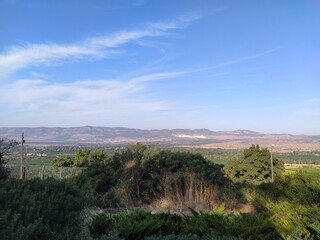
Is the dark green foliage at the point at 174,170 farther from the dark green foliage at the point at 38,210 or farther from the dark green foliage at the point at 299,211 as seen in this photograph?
the dark green foliage at the point at 38,210

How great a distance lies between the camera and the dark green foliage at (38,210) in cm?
382

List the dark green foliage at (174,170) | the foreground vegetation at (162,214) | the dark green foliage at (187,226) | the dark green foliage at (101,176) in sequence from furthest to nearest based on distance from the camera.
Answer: the dark green foliage at (101,176), the dark green foliage at (174,170), the dark green foliage at (187,226), the foreground vegetation at (162,214)

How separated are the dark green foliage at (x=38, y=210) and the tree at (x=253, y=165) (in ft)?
105

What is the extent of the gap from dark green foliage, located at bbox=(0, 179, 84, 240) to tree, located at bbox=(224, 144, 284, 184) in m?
32.0

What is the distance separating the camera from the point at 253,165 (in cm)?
3816

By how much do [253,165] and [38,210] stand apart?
116 ft

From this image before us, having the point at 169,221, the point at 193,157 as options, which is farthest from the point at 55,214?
the point at 193,157

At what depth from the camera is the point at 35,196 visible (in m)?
4.92

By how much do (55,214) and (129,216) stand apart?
213 cm

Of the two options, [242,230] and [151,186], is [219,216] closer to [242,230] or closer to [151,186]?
[242,230]

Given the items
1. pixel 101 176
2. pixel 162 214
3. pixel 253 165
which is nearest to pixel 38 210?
pixel 162 214

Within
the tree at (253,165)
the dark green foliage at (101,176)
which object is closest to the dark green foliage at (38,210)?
the dark green foliage at (101,176)

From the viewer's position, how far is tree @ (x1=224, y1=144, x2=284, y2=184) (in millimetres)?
36969

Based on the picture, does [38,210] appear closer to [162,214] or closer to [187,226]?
[187,226]
